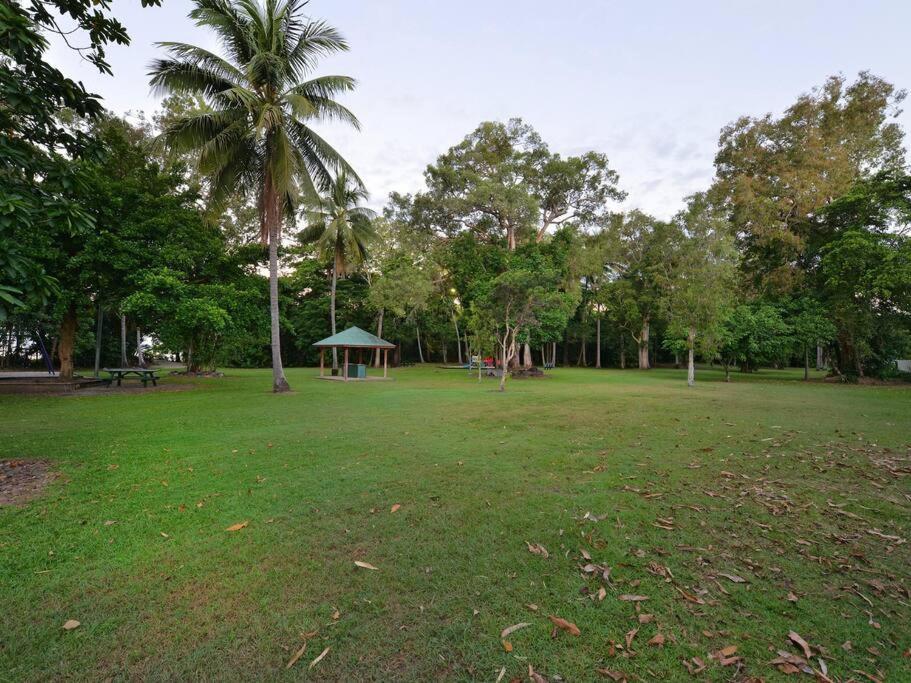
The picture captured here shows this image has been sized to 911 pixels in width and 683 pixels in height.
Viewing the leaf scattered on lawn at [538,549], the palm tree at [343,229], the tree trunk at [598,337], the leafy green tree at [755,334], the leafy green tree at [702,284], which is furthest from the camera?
the tree trunk at [598,337]

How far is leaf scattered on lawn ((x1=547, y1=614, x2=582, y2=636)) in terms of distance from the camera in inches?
94.0

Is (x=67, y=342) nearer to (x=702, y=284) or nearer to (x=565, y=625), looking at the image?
(x=565, y=625)

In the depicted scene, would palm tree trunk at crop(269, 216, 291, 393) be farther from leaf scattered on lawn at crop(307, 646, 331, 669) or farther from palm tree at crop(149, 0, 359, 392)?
leaf scattered on lawn at crop(307, 646, 331, 669)

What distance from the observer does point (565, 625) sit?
96.0 inches

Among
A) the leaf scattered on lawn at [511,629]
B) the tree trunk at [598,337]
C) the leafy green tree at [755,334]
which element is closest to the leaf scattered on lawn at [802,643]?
the leaf scattered on lawn at [511,629]

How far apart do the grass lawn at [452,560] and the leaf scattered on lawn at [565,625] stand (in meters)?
0.04

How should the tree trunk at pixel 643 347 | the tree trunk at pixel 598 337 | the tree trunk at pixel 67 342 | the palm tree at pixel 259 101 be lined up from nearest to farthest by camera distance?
the palm tree at pixel 259 101
the tree trunk at pixel 67 342
the tree trunk at pixel 643 347
the tree trunk at pixel 598 337

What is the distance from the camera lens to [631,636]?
236 cm

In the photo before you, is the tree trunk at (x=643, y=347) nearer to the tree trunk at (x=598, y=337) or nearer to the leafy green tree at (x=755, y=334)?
the tree trunk at (x=598, y=337)

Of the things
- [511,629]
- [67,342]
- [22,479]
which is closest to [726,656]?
[511,629]

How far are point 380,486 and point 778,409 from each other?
1109 centimetres

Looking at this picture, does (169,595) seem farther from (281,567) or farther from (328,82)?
(328,82)

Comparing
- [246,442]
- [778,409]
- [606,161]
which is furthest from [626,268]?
[246,442]

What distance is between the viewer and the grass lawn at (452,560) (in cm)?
221
